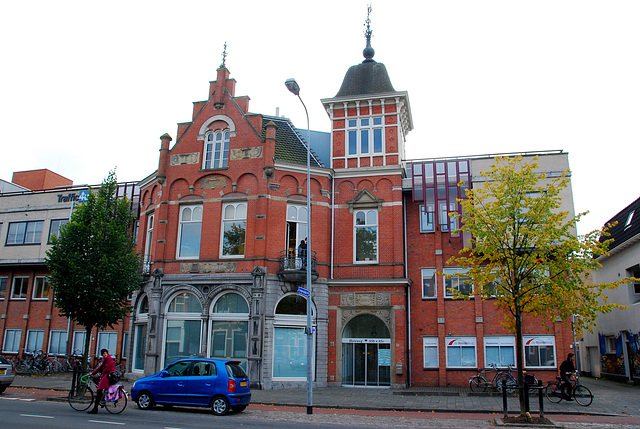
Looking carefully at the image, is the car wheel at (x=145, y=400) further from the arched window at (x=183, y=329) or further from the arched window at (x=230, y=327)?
the arched window at (x=183, y=329)

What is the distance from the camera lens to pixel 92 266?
1848 cm

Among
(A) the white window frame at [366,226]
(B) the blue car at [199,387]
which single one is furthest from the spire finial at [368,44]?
(B) the blue car at [199,387]

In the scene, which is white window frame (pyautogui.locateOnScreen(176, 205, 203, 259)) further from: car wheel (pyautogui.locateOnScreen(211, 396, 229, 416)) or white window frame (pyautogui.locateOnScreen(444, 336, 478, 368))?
white window frame (pyautogui.locateOnScreen(444, 336, 478, 368))

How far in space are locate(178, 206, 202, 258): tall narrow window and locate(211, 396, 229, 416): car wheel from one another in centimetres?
1025

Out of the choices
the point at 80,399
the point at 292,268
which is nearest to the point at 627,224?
the point at 292,268

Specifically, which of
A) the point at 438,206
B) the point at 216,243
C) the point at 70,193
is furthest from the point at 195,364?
the point at 70,193

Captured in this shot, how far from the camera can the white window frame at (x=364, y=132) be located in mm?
25891

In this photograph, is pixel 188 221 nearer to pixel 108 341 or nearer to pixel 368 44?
pixel 108 341

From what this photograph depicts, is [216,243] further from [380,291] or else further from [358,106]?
[358,106]

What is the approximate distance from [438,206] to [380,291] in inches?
209

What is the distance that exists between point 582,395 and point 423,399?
5525 millimetres

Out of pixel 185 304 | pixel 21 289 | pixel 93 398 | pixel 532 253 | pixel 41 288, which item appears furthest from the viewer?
pixel 21 289

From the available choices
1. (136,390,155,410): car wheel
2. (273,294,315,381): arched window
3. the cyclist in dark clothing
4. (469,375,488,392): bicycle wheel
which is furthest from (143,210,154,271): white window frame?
the cyclist in dark clothing

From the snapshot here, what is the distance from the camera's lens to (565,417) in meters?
15.3
